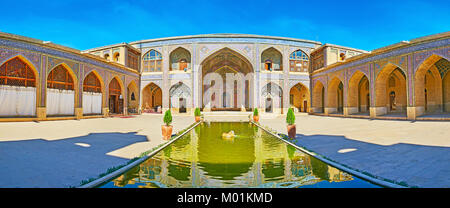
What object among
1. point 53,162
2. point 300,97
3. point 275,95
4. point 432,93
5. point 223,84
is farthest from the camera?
point 223,84

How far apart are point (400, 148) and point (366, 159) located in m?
1.64

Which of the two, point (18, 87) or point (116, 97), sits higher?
point (18, 87)

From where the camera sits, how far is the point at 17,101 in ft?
38.4

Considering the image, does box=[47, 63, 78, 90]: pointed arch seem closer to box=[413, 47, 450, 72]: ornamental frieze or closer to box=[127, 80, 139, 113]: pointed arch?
box=[127, 80, 139, 113]: pointed arch

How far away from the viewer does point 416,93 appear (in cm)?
1261

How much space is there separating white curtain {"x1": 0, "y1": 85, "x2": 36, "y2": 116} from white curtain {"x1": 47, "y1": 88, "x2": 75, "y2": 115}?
0.96 m

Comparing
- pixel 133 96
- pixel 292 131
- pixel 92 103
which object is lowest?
pixel 292 131

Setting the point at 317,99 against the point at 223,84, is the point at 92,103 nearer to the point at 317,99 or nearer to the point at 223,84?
the point at 223,84

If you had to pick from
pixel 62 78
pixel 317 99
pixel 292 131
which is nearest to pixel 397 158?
pixel 292 131

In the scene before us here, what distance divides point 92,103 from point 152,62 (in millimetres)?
7914

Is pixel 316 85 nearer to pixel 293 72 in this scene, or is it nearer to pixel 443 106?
pixel 293 72

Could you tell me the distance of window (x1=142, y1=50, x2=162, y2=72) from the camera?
2224cm

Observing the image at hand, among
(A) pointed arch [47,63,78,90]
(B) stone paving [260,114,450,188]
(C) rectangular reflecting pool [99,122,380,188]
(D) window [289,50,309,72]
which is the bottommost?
(C) rectangular reflecting pool [99,122,380,188]

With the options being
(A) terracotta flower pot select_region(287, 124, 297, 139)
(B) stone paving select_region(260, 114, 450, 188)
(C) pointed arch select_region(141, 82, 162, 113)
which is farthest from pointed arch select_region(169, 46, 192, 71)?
(B) stone paving select_region(260, 114, 450, 188)
